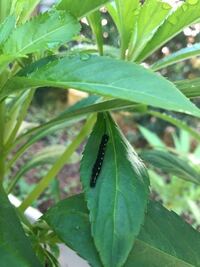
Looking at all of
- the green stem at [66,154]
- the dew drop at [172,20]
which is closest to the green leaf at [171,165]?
the green stem at [66,154]

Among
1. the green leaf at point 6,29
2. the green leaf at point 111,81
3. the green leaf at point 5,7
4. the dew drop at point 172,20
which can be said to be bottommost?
the green leaf at point 111,81

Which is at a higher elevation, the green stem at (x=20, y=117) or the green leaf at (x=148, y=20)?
the green leaf at (x=148, y=20)

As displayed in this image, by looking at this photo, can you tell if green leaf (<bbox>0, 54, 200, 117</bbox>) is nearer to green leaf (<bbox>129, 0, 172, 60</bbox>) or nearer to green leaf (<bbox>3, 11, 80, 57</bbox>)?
green leaf (<bbox>3, 11, 80, 57</bbox>)

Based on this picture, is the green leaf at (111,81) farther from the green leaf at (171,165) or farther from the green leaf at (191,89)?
the green leaf at (171,165)

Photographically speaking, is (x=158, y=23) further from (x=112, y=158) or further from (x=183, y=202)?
(x=183, y=202)

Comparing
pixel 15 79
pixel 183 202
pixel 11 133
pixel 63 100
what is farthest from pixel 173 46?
pixel 15 79

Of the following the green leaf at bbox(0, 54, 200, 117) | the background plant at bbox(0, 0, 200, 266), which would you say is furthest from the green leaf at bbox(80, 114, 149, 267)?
the green leaf at bbox(0, 54, 200, 117)
